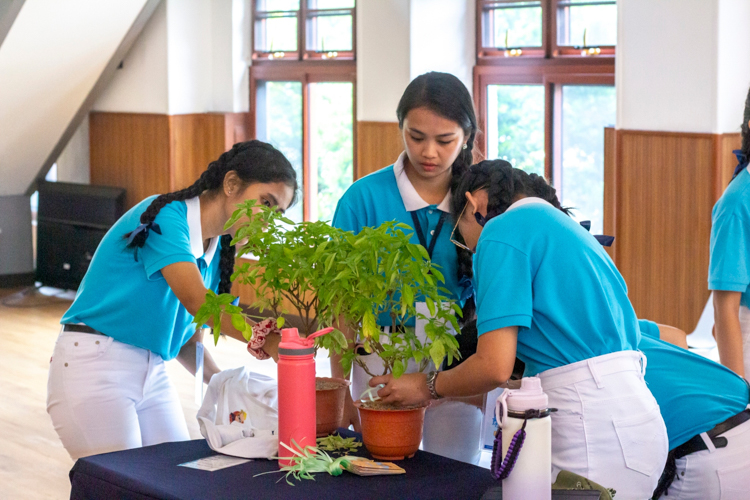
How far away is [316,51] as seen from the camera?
258 inches

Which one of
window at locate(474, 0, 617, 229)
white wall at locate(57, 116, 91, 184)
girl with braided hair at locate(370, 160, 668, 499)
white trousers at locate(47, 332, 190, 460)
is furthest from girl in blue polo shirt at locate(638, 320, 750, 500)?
white wall at locate(57, 116, 91, 184)

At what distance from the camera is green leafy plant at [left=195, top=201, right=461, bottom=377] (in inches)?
66.4

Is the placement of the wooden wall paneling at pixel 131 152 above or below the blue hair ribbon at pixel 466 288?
above

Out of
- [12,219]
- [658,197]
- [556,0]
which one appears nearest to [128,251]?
[658,197]

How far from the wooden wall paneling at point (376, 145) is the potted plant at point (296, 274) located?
153 inches

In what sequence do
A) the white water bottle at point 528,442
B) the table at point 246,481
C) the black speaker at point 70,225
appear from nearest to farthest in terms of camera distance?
the white water bottle at point 528,442, the table at point 246,481, the black speaker at point 70,225

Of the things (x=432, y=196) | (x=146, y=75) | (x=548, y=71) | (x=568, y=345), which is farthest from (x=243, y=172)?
(x=146, y=75)

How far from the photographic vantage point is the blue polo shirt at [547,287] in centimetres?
162

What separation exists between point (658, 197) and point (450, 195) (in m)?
2.50

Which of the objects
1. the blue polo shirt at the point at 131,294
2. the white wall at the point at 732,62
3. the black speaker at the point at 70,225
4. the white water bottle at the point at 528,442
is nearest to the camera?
the white water bottle at the point at 528,442

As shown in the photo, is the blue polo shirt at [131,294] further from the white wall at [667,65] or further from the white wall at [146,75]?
the white wall at [146,75]

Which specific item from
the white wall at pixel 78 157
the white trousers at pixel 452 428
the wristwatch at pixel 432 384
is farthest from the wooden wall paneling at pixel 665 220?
the white wall at pixel 78 157

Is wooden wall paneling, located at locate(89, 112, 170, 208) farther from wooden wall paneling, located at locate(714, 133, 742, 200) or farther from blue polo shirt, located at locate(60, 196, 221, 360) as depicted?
blue polo shirt, located at locate(60, 196, 221, 360)

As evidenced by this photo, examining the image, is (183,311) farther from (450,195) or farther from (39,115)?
(39,115)
